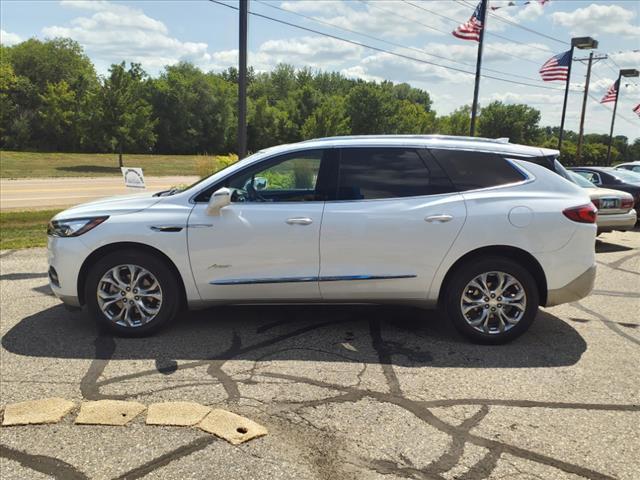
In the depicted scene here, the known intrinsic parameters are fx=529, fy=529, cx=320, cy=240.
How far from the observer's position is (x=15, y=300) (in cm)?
584

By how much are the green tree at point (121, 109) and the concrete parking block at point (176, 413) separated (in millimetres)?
35242

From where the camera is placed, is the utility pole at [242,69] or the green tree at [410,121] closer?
the utility pole at [242,69]

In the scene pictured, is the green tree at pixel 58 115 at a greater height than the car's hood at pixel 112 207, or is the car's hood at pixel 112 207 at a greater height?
the green tree at pixel 58 115

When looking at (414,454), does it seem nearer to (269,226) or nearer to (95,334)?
(269,226)

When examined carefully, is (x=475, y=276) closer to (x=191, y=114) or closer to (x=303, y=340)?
(x=303, y=340)

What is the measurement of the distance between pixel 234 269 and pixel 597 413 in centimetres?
285

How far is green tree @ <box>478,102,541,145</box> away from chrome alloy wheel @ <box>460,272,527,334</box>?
310 ft

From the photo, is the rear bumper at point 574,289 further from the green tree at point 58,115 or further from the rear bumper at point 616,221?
the green tree at point 58,115

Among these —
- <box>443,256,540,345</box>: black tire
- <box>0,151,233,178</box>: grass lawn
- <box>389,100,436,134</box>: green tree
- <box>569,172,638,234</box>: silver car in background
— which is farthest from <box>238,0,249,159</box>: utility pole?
<box>389,100,436,134</box>: green tree

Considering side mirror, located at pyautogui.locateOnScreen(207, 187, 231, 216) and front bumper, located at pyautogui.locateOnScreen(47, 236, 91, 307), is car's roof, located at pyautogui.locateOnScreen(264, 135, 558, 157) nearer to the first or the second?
side mirror, located at pyautogui.locateOnScreen(207, 187, 231, 216)

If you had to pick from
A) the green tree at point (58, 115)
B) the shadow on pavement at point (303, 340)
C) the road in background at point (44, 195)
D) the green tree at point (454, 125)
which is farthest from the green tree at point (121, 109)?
the green tree at point (454, 125)

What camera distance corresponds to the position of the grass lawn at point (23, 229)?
364 inches

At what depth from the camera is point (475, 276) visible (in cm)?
440

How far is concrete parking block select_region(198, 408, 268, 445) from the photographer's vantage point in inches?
119
